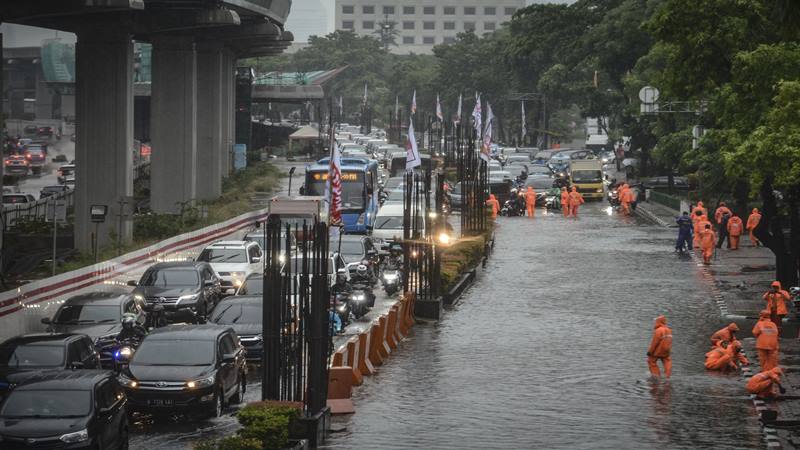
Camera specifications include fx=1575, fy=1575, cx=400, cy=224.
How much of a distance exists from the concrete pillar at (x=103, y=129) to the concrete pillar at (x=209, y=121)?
A: 19999 mm

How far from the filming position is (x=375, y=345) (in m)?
30.3

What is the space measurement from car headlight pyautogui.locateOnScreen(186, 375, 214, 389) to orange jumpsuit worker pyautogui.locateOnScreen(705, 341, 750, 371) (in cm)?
1041

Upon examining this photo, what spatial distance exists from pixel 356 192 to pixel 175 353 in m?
37.9

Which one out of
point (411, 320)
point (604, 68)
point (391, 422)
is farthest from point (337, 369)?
point (604, 68)

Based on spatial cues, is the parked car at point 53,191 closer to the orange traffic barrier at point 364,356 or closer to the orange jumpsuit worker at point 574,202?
the orange jumpsuit worker at point 574,202

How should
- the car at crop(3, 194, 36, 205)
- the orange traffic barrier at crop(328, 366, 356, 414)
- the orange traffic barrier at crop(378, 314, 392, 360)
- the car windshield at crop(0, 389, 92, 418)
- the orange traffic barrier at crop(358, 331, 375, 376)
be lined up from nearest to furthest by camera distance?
the car windshield at crop(0, 389, 92, 418) → the orange traffic barrier at crop(328, 366, 356, 414) → the orange traffic barrier at crop(358, 331, 375, 376) → the orange traffic barrier at crop(378, 314, 392, 360) → the car at crop(3, 194, 36, 205)

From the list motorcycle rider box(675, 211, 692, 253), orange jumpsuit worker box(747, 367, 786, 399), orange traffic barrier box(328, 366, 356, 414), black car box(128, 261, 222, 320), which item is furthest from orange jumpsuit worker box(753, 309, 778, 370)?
motorcycle rider box(675, 211, 692, 253)

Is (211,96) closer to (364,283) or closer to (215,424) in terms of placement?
(364,283)

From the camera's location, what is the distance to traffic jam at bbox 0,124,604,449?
20.0m

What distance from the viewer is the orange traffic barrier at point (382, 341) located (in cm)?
3075

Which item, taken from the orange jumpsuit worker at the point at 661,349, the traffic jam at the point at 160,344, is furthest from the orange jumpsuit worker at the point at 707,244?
the orange jumpsuit worker at the point at 661,349

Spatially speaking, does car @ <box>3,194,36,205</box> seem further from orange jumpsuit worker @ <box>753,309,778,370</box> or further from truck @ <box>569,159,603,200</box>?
orange jumpsuit worker @ <box>753,309,778,370</box>

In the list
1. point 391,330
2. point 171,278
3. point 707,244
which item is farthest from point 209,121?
point 391,330

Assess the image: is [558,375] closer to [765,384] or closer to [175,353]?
[765,384]
